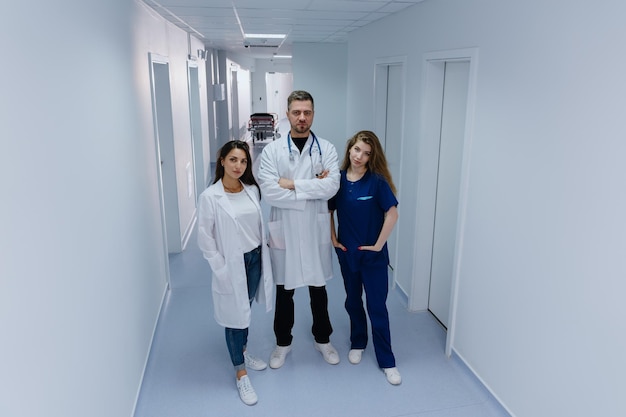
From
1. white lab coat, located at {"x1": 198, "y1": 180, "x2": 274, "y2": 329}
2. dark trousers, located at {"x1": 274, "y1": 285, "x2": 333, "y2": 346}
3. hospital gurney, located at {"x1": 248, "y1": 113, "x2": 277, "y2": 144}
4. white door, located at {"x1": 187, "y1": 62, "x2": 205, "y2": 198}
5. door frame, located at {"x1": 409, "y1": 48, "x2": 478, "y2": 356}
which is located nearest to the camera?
white lab coat, located at {"x1": 198, "y1": 180, "x2": 274, "y2": 329}

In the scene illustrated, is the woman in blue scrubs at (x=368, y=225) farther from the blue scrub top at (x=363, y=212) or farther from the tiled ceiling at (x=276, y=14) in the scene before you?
the tiled ceiling at (x=276, y=14)

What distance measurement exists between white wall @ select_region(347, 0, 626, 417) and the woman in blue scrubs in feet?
1.70

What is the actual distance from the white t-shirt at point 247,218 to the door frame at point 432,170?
4.19ft

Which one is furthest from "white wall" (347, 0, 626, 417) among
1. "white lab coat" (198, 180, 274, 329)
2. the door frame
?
"white lab coat" (198, 180, 274, 329)

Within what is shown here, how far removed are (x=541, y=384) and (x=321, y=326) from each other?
141 centimetres

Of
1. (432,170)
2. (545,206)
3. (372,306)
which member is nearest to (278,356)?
(372,306)

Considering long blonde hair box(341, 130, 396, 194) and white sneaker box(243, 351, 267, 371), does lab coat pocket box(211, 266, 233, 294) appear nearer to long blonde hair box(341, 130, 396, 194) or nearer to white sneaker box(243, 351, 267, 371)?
white sneaker box(243, 351, 267, 371)

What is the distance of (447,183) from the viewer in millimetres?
3590

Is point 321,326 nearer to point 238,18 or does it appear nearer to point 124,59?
point 124,59

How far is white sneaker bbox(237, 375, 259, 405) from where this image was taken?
2793mm

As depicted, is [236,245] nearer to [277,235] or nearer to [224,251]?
[224,251]

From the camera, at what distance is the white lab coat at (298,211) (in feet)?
9.18

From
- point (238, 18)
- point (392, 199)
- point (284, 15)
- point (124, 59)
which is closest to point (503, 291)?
point (392, 199)

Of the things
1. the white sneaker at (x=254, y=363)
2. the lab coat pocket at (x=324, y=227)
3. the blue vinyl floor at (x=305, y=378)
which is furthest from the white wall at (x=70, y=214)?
the lab coat pocket at (x=324, y=227)
